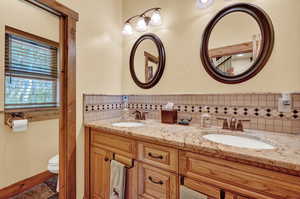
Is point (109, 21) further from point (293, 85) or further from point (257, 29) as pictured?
point (293, 85)

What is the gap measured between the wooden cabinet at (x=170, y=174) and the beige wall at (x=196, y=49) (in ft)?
2.38

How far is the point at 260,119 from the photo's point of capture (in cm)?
120

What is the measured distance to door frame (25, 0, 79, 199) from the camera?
137 cm

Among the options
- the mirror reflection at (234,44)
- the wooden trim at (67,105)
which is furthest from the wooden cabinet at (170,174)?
the mirror reflection at (234,44)

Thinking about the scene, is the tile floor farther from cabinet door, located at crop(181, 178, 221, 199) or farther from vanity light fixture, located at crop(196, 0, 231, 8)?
vanity light fixture, located at crop(196, 0, 231, 8)

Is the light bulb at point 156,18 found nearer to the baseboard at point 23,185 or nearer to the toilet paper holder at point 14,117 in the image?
the toilet paper holder at point 14,117

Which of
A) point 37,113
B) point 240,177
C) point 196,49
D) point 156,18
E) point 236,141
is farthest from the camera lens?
point 37,113

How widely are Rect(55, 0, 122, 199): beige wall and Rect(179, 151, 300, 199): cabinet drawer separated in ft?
3.78

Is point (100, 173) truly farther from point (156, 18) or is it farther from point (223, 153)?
point (156, 18)

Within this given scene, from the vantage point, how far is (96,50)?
5.46 ft

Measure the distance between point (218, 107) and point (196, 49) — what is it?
0.60 meters

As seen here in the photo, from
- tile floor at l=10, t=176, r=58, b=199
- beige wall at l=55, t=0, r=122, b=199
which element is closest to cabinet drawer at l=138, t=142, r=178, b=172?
beige wall at l=55, t=0, r=122, b=199

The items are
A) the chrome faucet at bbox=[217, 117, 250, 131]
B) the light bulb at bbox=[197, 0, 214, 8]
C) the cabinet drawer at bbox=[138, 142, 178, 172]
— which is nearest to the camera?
the cabinet drawer at bbox=[138, 142, 178, 172]

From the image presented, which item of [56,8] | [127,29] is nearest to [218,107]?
[127,29]
